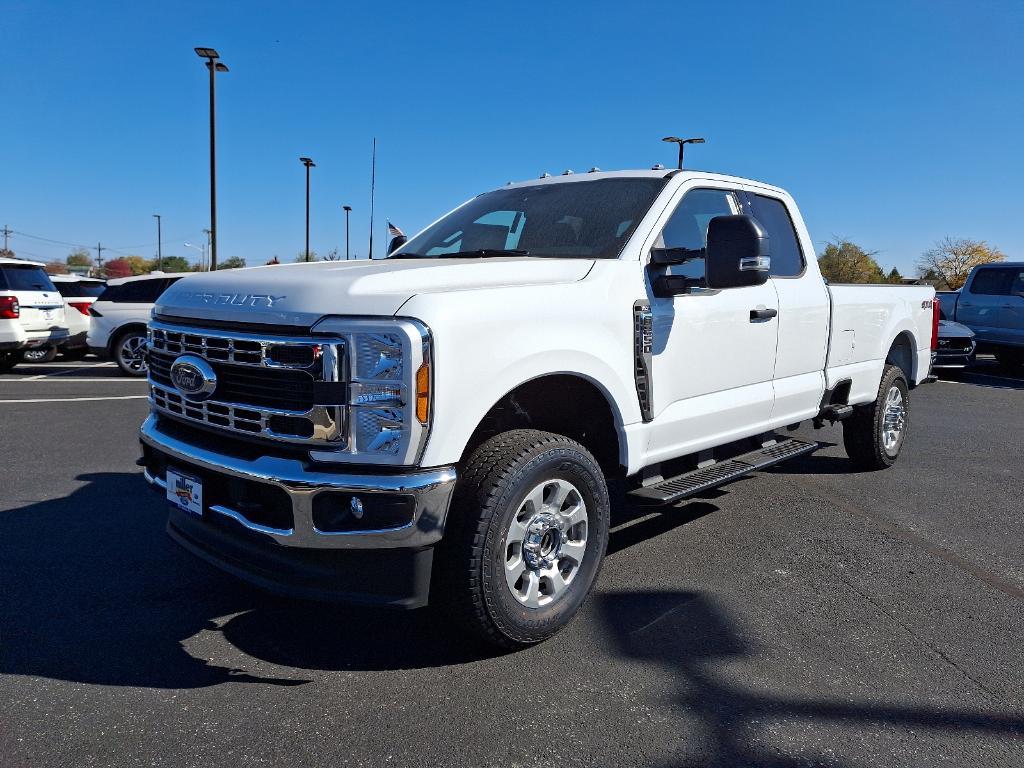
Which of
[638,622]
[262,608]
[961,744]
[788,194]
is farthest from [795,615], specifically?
[788,194]

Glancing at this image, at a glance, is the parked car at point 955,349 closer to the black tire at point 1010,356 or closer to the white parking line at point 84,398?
the black tire at point 1010,356

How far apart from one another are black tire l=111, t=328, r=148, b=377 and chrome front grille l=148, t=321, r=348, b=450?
33.7ft

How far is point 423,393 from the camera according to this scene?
2.71 meters

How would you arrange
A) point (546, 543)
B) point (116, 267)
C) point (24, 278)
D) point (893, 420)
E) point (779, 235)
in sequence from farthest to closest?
1. point (116, 267)
2. point (24, 278)
3. point (893, 420)
4. point (779, 235)
5. point (546, 543)

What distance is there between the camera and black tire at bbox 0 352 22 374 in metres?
12.7

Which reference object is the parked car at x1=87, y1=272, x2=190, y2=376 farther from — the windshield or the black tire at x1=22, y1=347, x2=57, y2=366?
the windshield

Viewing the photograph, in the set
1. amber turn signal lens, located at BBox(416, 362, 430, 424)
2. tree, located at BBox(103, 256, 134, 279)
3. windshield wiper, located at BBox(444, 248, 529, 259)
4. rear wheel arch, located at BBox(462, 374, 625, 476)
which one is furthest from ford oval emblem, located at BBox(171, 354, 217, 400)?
Answer: tree, located at BBox(103, 256, 134, 279)

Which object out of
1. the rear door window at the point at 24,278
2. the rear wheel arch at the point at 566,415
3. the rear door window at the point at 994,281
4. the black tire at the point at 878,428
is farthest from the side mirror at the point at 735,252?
the rear door window at the point at 994,281

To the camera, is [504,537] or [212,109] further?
[212,109]

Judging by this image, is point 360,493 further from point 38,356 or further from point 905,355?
point 38,356

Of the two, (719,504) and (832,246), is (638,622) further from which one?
(832,246)

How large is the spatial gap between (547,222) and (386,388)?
77.0 inches

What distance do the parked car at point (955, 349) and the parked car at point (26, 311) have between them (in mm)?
14164

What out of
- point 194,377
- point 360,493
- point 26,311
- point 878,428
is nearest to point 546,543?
point 360,493
